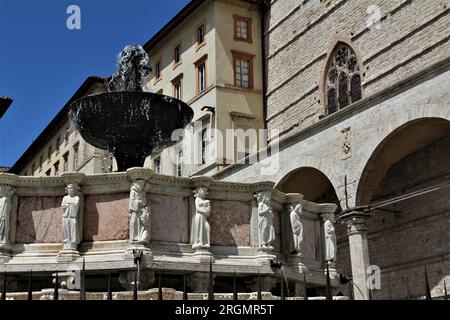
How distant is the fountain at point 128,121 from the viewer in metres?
11.3

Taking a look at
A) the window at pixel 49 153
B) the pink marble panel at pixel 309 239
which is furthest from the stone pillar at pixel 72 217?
the window at pixel 49 153

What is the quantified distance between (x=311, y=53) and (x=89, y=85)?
16512mm

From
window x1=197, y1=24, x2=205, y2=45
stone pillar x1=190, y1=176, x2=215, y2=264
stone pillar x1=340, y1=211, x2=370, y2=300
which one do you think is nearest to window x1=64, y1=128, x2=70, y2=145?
window x1=197, y1=24, x2=205, y2=45

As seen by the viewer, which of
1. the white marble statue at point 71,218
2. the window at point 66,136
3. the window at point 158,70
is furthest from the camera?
the window at point 66,136

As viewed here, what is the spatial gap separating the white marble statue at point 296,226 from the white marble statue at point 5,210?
406cm

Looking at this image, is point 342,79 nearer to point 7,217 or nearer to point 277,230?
point 277,230

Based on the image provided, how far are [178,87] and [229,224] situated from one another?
71.3ft

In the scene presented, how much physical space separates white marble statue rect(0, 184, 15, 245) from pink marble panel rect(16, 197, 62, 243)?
21cm

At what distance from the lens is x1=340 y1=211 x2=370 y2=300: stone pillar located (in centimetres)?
1666

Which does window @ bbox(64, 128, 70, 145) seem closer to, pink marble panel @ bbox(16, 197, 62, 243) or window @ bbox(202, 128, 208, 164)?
window @ bbox(202, 128, 208, 164)

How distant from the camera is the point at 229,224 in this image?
9.95m

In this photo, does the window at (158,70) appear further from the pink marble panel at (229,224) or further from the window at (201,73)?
the pink marble panel at (229,224)
